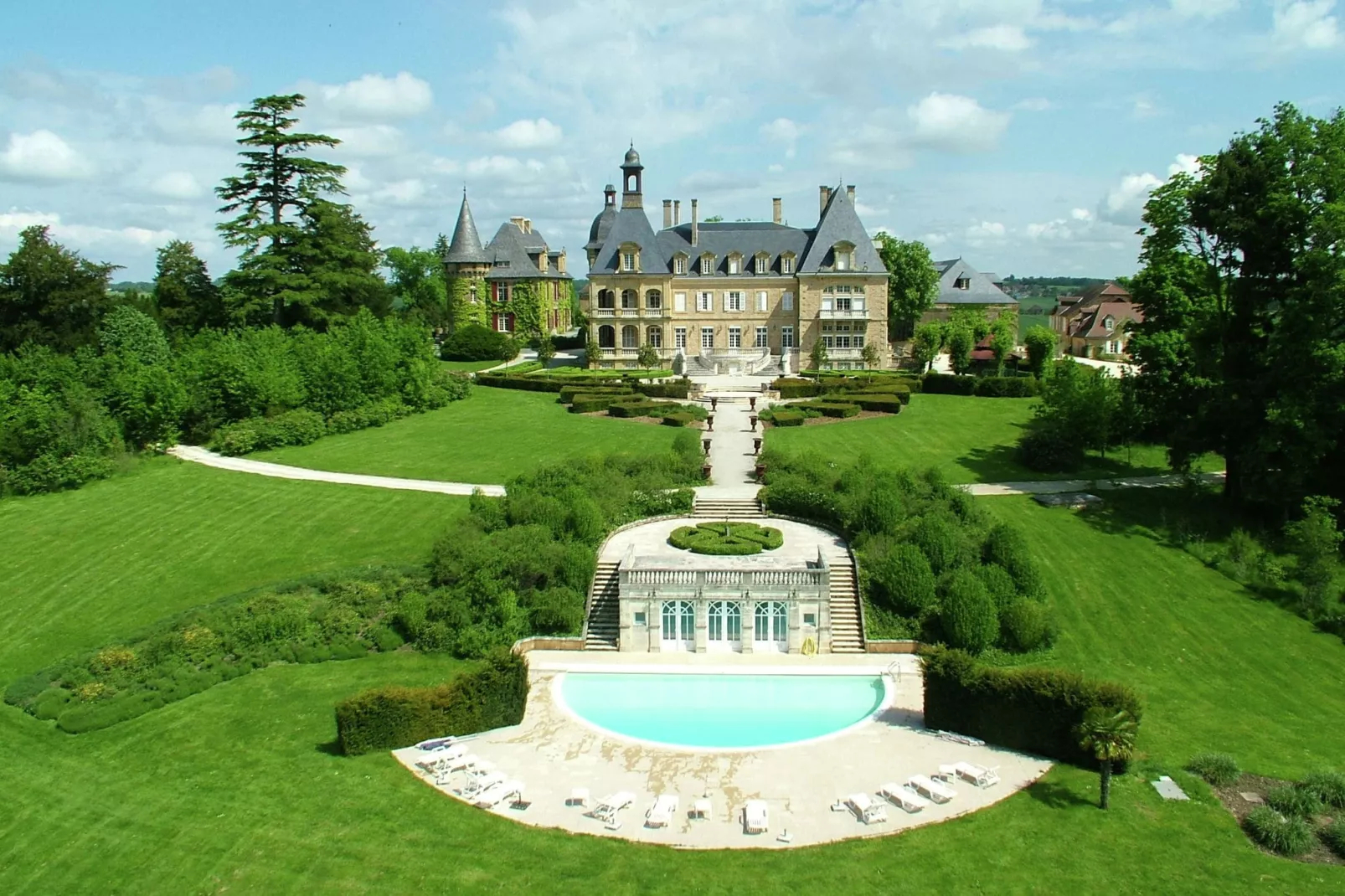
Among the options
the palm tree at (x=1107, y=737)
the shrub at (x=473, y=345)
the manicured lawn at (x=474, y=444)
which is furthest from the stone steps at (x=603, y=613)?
the shrub at (x=473, y=345)

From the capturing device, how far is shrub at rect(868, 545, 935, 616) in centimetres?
2877

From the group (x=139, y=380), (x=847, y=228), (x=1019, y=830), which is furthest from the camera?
(x=847, y=228)

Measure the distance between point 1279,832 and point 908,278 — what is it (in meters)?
65.1

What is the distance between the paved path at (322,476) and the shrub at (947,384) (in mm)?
31672

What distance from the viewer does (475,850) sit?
701 inches

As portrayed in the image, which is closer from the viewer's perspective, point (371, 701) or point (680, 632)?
point (371, 701)

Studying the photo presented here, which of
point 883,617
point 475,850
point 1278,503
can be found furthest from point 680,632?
point 1278,503

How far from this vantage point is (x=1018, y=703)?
21703mm

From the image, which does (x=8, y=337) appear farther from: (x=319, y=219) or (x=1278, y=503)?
(x=1278, y=503)

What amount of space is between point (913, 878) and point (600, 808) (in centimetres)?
599

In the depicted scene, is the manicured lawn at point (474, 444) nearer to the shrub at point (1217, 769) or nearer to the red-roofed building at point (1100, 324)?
the shrub at point (1217, 769)

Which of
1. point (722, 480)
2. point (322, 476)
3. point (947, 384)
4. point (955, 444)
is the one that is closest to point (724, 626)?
point (722, 480)

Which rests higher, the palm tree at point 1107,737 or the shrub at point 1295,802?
the palm tree at point 1107,737

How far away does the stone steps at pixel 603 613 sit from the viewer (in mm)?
28422
